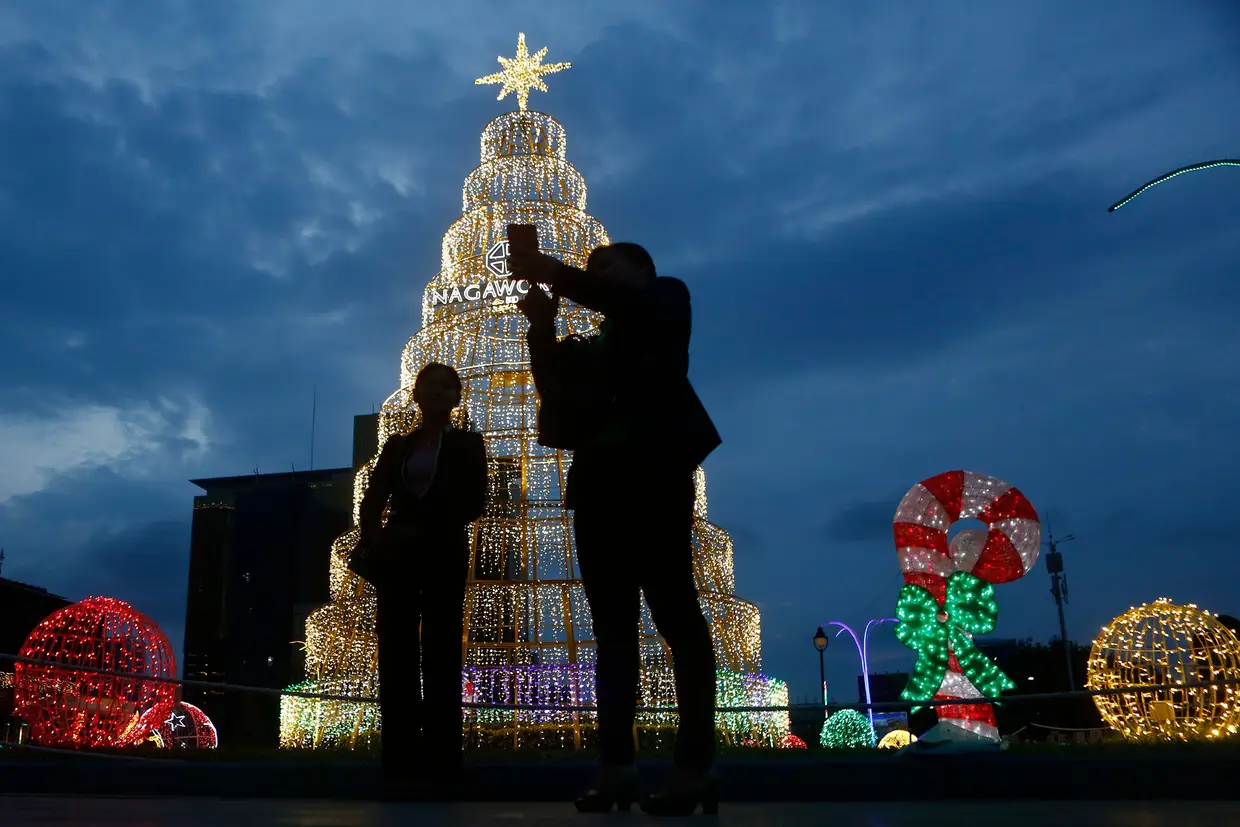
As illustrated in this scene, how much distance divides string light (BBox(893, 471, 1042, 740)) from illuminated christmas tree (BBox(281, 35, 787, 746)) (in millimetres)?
3493

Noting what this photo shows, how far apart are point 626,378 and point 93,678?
9899 millimetres

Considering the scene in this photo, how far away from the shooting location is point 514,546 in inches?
559

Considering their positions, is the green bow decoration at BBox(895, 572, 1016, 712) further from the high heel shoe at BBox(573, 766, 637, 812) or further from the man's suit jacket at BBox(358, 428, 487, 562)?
the high heel shoe at BBox(573, 766, 637, 812)

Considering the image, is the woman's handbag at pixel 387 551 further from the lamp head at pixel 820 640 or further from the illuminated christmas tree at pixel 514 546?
the lamp head at pixel 820 640

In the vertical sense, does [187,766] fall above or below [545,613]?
below

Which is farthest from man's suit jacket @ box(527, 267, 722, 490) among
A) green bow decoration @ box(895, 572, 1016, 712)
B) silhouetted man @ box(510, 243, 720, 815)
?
green bow decoration @ box(895, 572, 1016, 712)

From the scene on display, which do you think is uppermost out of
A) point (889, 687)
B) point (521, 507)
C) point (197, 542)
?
point (197, 542)

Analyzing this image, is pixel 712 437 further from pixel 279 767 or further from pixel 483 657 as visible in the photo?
pixel 483 657

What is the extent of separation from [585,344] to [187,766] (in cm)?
248

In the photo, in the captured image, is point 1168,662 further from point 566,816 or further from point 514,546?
point 566,816

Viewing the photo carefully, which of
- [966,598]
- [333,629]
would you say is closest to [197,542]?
[333,629]

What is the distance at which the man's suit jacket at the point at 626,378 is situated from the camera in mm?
2680

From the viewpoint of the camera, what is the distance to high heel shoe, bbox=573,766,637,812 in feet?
8.05

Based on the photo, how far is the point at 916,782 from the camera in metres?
3.26
